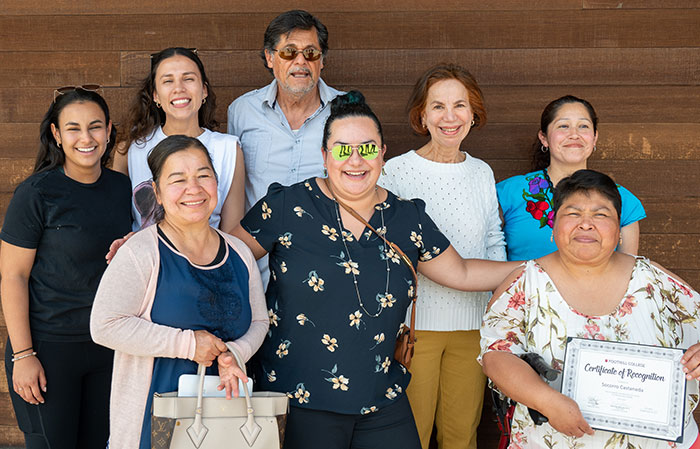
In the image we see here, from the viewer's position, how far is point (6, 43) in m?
3.37

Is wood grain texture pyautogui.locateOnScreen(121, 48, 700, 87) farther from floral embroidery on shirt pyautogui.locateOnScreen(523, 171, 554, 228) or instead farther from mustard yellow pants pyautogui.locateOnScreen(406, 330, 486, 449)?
mustard yellow pants pyautogui.locateOnScreen(406, 330, 486, 449)

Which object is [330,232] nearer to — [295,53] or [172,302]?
[172,302]

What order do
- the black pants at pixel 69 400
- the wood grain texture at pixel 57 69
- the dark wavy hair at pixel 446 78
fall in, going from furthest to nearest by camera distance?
the wood grain texture at pixel 57 69, the dark wavy hair at pixel 446 78, the black pants at pixel 69 400

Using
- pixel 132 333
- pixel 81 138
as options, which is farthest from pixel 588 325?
pixel 81 138

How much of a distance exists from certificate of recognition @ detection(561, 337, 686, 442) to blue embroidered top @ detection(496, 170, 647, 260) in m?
0.88

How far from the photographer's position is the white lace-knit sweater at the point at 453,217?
2609 millimetres

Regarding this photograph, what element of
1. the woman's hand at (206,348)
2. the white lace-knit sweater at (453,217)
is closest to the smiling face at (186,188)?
the woman's hand at (206,348)

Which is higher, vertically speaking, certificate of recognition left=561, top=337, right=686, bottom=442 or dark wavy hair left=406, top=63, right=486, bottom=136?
dark wavy hair left=406, top=63, right=486, bottom=136

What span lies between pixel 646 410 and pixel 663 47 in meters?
2.18

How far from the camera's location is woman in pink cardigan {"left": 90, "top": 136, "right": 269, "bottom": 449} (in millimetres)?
1816

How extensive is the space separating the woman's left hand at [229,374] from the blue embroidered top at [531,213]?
4.76 ft

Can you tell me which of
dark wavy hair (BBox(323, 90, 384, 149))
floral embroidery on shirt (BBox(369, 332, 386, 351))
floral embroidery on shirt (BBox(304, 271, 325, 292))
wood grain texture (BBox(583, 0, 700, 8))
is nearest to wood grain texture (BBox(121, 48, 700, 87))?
wood grain texture (BBox(583, 0, 700, 8))

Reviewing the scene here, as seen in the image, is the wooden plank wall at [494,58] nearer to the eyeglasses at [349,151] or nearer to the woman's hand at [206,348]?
the eyeglasses at [349,151]

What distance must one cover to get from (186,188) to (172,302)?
36cm
